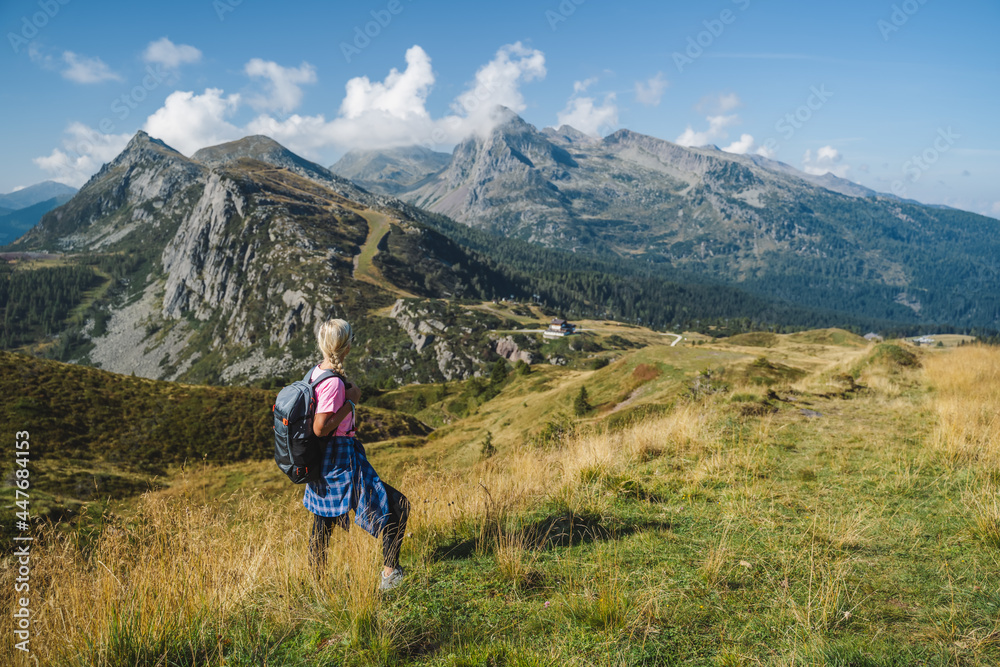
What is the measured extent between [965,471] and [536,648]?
314 inches

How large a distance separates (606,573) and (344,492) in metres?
3.00

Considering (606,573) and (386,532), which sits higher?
(386,532)

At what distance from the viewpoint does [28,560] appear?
18.2 ft

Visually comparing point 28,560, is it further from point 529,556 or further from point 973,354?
point 973,354

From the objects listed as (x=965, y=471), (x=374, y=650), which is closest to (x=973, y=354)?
(x=965, y=471)

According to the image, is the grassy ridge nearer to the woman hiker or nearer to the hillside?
the hillside

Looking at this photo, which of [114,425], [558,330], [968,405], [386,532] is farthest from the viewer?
[558,330]

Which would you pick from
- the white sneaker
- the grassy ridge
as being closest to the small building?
the grassy ridge

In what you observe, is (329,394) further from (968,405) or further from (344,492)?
(968,405)

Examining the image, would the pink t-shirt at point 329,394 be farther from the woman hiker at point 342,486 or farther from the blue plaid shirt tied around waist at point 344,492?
the blue plaid shirt tied around waist at point 344,492

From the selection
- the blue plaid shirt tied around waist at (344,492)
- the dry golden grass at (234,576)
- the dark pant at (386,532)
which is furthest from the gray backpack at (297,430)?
the dry golden grass at (234,576)

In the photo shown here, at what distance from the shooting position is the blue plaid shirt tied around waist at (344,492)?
5.27 meters

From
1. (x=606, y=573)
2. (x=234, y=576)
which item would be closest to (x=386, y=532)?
(x=234, y=576)

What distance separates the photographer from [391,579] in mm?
4930
